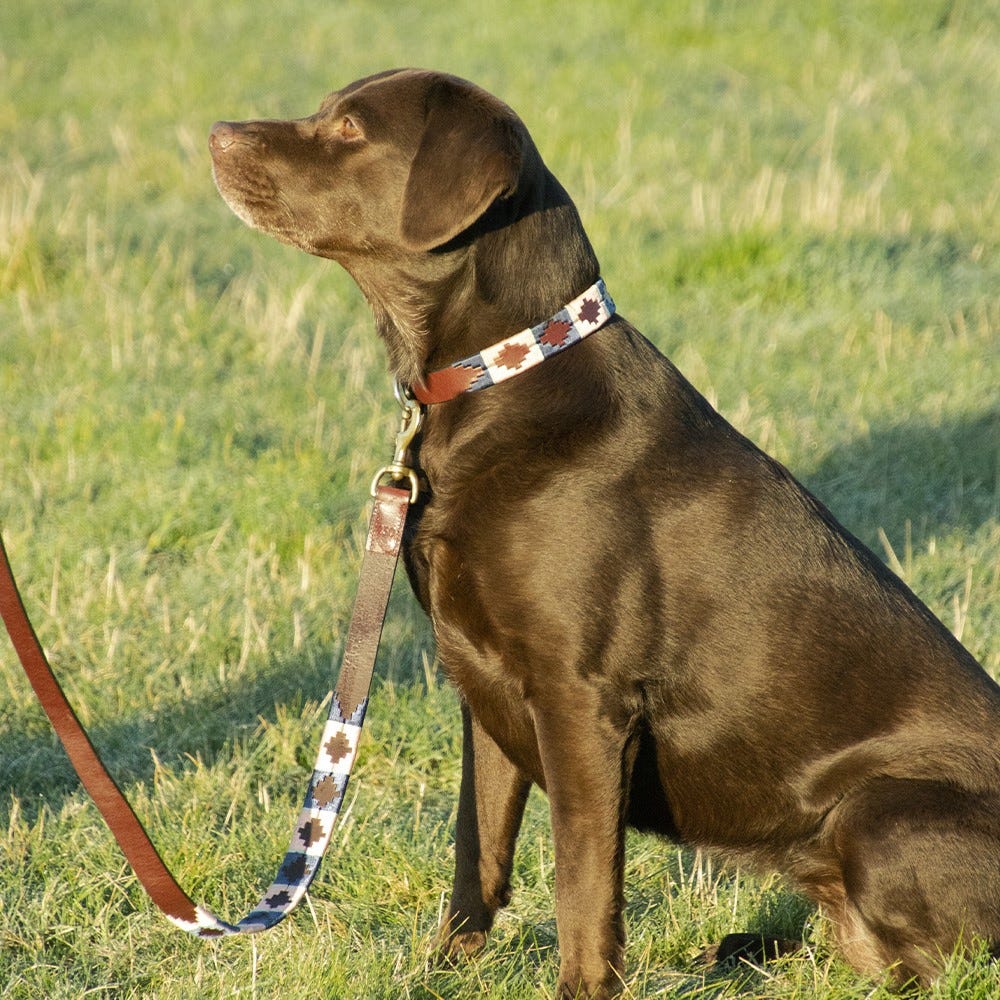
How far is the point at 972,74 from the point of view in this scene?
1189 cm

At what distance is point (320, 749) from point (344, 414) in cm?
325

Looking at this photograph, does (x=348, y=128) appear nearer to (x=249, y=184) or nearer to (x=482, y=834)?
(x=249, y=184)

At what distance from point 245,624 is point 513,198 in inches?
78.9

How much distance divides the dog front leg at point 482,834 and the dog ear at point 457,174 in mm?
1167

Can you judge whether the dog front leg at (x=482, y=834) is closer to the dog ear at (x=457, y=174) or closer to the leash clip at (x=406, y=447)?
the leash clip at (x=406, y=447)

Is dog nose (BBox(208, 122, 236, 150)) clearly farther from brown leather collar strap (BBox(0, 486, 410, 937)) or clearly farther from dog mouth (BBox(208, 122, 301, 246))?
brown leather collar strap (BBox(0, 486, 410, 937))

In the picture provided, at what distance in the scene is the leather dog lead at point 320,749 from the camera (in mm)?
2670

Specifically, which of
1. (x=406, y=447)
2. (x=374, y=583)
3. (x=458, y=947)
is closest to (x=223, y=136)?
(x=406, y=447)

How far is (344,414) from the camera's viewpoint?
6.06m

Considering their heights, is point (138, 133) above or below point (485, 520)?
below

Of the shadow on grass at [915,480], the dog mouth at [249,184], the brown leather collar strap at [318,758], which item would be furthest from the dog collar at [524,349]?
the shadow on grass at [915,480]

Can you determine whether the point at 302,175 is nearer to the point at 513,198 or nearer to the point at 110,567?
the point at 513,198

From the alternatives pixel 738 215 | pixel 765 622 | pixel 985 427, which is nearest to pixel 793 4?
pixel 738 215

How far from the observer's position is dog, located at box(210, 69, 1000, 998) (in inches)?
114
